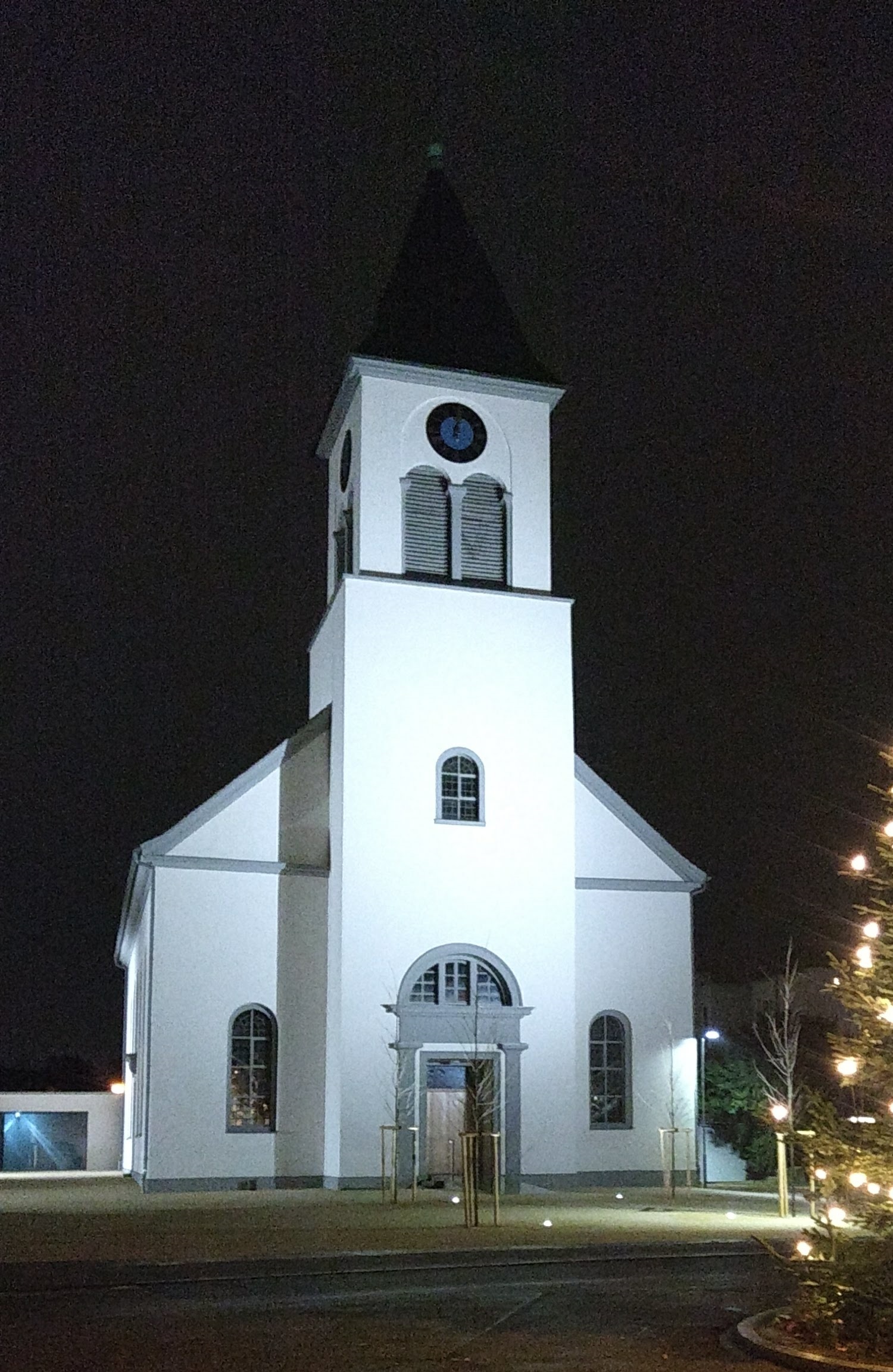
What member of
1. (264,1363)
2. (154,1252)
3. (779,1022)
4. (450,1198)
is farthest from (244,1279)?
(779,1022)

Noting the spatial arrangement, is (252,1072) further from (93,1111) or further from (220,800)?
(93,1111)

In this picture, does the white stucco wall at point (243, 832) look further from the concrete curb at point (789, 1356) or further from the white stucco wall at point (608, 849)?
the concrete curb at point (789, 1356)

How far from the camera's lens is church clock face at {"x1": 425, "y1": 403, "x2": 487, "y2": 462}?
28.2m

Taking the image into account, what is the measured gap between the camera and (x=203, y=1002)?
25781 mm

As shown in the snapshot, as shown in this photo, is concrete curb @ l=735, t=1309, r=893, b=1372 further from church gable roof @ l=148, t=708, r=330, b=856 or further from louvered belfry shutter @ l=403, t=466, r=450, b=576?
louvered belfry shutter @ l=403, t=466, r=450, b=576

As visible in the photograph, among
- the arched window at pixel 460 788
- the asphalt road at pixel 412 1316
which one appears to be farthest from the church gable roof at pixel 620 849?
the asphalt road at pixel 412 1316

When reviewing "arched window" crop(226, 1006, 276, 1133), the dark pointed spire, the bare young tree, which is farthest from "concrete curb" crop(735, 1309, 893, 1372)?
the dark pointed spire

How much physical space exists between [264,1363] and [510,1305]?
3.38 m

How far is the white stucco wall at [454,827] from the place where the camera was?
25.6 m

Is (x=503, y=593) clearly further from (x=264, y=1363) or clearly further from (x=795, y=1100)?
(x=264, y=1363)

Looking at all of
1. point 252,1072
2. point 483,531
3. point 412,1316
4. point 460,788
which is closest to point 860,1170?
point 412,1316

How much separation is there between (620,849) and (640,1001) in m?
2.75

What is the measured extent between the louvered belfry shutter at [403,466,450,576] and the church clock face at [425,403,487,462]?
49cm

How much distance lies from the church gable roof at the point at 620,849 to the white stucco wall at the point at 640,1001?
0.76ft
